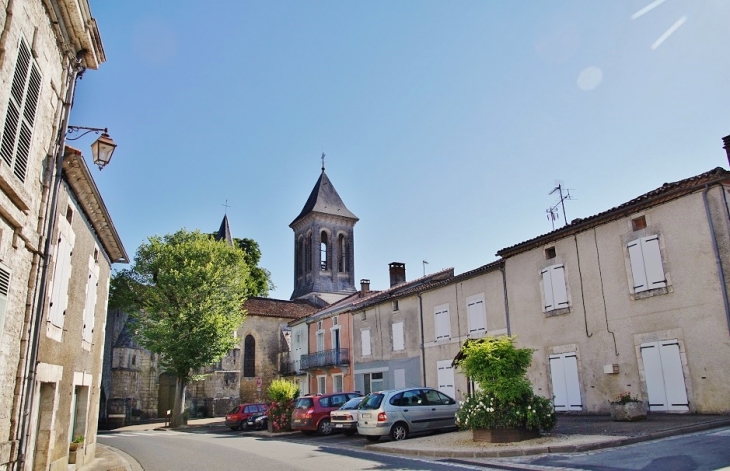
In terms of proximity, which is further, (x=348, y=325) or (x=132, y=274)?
(x=132, y=274)

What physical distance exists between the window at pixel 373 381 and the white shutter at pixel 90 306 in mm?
16521

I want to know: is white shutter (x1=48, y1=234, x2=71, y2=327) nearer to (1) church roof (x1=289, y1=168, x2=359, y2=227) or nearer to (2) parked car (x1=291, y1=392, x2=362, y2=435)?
(2) parked car (x1=291, y1=392, x2=362, y2=435)

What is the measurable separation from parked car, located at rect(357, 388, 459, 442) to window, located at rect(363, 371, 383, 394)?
1139 cm

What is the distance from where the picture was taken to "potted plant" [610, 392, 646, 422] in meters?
12.9

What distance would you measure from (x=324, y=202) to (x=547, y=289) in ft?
131

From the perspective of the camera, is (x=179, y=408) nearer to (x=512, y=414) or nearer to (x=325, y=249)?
(x=512, y=414)

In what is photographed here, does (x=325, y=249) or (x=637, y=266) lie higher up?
(x=325, y=249)

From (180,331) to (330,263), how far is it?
26.0 metres

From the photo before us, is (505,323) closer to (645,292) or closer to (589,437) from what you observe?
(645,292)

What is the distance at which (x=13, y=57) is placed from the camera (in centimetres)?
645

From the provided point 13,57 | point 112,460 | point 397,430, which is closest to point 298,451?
point 397,430

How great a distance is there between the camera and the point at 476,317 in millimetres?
20672

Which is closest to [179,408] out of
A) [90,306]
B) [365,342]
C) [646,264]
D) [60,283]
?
[365,342]

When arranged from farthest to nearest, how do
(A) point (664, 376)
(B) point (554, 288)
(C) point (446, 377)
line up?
1. (C) point (446, 377)
2. (B) point (554, 288)
3. (A) point (664, 376)
